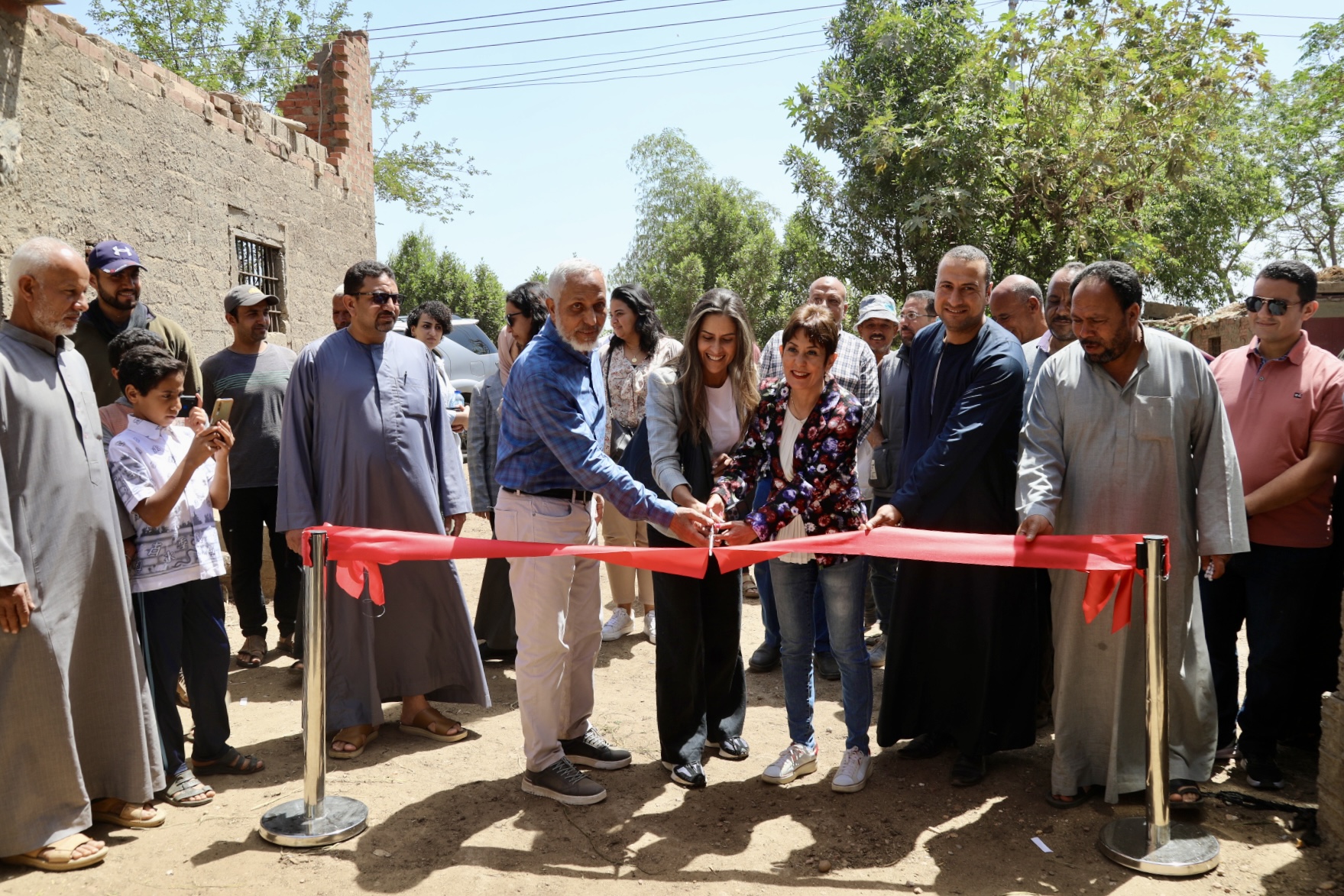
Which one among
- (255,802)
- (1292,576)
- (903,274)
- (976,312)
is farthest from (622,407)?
(903,274)

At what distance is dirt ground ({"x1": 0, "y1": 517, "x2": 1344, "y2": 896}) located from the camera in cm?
329

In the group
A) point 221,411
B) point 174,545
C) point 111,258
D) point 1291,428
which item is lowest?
point 174,545

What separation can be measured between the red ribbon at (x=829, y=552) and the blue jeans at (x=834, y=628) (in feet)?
0.75

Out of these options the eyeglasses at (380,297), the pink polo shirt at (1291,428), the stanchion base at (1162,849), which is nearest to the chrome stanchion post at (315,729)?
the eyeglasses at (380,297)

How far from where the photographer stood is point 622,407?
6062 mm

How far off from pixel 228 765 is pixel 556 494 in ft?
6.35

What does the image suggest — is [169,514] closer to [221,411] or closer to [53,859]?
[221,411]

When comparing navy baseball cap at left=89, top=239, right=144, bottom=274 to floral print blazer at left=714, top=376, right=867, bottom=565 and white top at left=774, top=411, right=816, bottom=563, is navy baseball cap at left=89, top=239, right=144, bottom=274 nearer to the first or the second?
floral print blazer at left=714, top=376, right=867, bottom=565

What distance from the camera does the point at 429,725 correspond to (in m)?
4.71

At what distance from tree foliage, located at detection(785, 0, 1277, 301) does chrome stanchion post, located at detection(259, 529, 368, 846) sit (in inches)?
461

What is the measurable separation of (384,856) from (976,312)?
3223 mm

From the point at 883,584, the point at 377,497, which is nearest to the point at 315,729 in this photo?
the point at 377,497

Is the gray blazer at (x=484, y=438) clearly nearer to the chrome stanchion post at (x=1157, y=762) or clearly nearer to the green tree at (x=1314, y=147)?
the chrome stanchion post at (x=1157, y=762)

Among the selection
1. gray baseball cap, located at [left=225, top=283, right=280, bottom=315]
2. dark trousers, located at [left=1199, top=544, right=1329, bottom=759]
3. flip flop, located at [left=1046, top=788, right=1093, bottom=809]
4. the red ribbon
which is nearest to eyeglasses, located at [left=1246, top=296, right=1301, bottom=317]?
dark trousers, located at [left=1199, top=544, right=1329, bottom=759]
